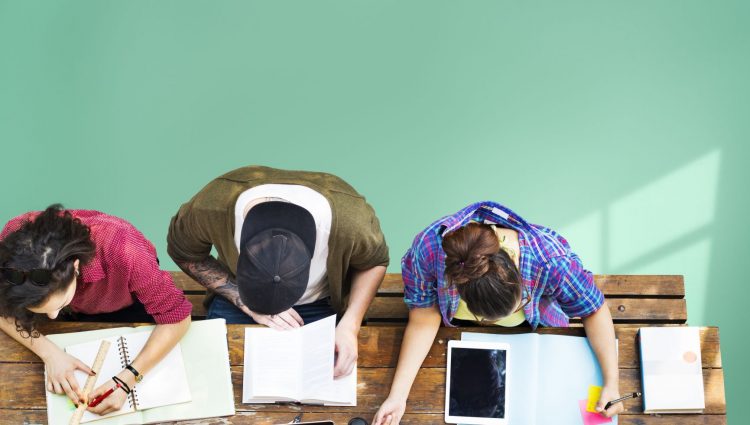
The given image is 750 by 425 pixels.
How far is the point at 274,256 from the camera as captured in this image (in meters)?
1.75

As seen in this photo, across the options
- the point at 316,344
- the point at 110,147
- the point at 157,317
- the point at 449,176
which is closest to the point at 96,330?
the point at 157,317

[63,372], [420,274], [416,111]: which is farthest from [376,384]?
[416,111]

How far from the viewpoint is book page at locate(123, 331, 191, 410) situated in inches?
82.2

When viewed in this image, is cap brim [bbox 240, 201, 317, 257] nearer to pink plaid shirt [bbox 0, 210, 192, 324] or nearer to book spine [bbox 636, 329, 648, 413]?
pink plaid shirt [bbox 0, 210, 192, 324]

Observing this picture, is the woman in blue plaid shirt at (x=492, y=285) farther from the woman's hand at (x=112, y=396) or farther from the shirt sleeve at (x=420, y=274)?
the woman's hand at (x=112, y=396)

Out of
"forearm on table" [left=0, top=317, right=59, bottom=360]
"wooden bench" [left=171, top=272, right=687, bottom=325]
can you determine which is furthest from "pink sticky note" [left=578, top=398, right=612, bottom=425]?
"forearm on table" [left=0, top=317, right=59, bottom=360]

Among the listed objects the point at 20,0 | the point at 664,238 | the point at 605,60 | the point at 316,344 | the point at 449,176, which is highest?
the point at 20,0

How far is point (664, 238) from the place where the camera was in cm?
334

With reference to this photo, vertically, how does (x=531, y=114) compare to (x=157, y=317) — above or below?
above

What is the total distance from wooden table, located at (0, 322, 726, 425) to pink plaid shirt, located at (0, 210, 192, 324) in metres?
0.21

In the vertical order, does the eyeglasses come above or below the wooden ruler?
above

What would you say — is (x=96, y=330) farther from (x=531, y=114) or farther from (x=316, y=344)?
(x=531, y=114)

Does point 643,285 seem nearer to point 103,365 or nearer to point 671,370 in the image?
point 671,370

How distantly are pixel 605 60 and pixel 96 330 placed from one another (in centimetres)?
277
